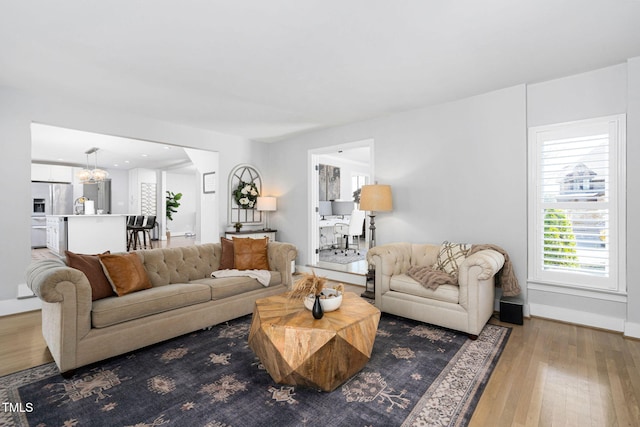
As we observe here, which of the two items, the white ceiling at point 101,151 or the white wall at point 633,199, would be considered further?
the white ceiling at point 101,151

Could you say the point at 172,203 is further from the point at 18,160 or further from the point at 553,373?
the point at 553,373

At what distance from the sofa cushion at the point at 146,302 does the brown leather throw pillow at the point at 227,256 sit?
607 mm

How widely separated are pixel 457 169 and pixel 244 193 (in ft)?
12.0

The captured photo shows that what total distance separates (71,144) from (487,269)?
847cm

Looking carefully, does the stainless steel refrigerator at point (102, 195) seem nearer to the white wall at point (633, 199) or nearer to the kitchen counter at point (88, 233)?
the kitchen counter at point (88, 233)

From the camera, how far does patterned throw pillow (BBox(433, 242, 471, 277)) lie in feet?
11.2

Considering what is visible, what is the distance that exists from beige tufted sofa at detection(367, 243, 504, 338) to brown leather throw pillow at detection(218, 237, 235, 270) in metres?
1.66

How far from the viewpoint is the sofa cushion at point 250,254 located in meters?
3.71

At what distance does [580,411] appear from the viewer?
73.1 inches

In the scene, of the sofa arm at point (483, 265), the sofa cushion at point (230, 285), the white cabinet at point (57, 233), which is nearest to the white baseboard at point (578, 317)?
the sofa arm at point (483, 265)

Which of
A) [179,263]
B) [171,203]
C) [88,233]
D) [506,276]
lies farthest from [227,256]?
[171,203]

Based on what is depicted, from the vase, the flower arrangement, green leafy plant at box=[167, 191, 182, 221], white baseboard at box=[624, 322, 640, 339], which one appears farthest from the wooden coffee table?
green leafy plant at box=[167, 191, 182, 221]

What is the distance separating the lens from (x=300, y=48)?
2.68 meters

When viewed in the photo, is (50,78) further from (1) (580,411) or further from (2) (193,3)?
(1) (580,411)
